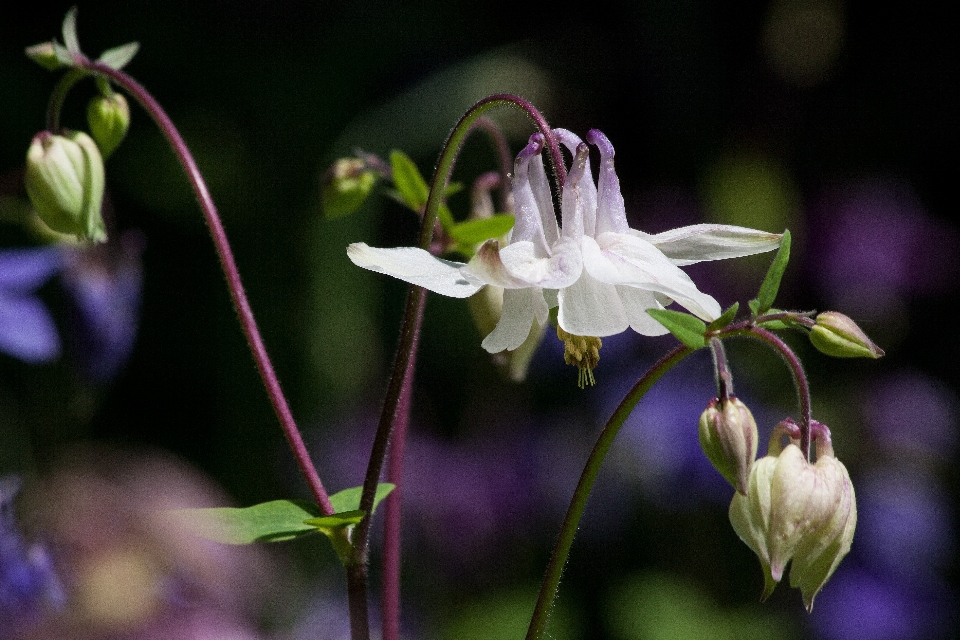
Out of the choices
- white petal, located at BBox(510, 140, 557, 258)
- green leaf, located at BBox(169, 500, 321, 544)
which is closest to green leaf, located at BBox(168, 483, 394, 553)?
green leaf, located at BBox(169, 500, 321, 544)

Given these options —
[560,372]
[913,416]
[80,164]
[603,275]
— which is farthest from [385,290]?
[603,275]

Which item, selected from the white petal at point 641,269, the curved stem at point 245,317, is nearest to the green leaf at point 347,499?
the curved stem at point 245,317

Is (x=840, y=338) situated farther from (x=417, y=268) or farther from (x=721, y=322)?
(x=417, y=268)

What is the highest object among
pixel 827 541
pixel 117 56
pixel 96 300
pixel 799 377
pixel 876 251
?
pixel 117 56

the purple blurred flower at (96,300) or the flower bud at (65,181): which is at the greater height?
the flower bud at (65,181)

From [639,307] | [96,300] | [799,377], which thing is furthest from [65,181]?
[96,300]

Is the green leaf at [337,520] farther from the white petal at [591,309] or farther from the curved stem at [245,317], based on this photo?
the white petal at [591,309]

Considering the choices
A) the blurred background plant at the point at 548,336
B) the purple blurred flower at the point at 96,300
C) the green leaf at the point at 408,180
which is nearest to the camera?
the green leaf at the point at 408,180

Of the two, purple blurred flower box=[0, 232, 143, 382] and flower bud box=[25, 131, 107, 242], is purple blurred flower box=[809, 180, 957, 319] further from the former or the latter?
flower bud box=[25, 131, 107, 242]
